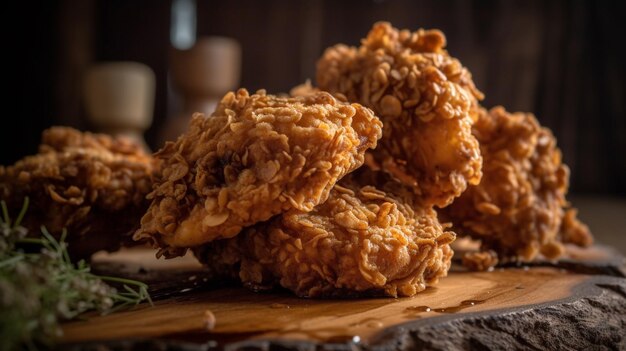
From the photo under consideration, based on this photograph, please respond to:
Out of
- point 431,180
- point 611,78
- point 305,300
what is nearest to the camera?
point 305,300

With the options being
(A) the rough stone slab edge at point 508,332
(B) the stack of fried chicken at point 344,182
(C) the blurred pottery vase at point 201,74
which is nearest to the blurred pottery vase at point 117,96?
(C) the blurred pottery vase at point 201,74

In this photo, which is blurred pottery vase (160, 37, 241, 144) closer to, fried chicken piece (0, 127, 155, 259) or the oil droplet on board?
fried chicken piece (0, 127, 155, 259)

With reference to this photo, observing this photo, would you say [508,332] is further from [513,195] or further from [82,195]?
[82,195]

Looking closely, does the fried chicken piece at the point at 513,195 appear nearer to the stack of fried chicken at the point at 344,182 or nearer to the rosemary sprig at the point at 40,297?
the stack of fried chicken at the point at 344,182

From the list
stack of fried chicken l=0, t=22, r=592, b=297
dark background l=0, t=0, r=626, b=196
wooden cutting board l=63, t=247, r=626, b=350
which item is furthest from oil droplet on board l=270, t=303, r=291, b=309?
dark background l=0, t=0, r=626, b=196

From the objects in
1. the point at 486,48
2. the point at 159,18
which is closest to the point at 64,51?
the point at 159,18

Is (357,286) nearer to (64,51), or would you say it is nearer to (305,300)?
(305,300)
